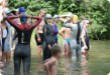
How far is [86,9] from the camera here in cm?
3675

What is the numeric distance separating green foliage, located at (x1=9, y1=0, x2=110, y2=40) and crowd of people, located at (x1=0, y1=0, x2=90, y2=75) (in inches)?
704

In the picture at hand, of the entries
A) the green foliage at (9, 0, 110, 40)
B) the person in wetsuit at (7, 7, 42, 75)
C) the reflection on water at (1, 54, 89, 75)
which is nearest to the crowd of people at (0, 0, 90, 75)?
the person in wetsuit at (7, 7, 42, 75)

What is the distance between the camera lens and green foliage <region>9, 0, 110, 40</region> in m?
35.2

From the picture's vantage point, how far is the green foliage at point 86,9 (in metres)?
35.2

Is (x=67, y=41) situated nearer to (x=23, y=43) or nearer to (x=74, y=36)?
(x=74, y=36)

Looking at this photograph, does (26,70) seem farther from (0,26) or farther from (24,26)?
(0,26)

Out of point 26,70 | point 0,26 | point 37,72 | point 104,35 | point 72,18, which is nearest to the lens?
point 26,70

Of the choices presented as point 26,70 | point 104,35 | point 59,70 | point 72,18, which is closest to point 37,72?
point 59,70

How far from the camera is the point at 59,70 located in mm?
12867

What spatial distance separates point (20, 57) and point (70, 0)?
27.1 metres

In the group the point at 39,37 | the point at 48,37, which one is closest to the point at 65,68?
the point at 48,37

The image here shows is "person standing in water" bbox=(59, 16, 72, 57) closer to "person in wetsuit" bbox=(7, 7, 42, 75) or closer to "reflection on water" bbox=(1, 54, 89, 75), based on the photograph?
"reflection on water" bbox=(1, 54, 89, 75)

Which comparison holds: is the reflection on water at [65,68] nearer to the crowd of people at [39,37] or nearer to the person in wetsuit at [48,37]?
the crowd of people at [39,37]

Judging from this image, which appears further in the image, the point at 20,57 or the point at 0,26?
the point at 0,26
